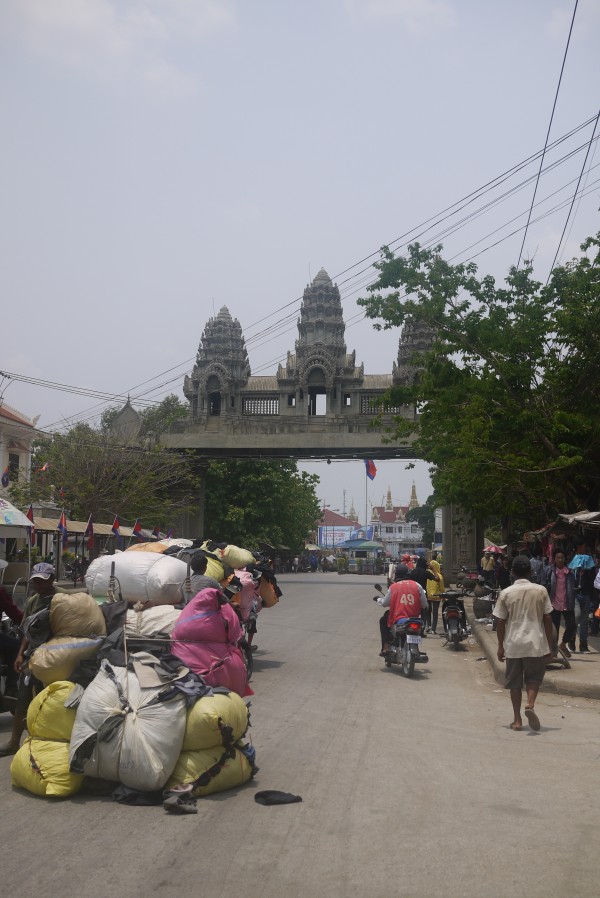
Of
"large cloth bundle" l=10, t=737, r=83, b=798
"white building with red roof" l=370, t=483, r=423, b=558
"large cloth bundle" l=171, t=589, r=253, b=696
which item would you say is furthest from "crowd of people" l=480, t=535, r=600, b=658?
"white building with red roof" l=370, t=483, r=423, b=558

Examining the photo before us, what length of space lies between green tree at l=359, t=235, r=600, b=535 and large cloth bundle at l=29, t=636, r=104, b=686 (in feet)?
44.0

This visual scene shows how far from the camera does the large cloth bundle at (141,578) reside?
774cm

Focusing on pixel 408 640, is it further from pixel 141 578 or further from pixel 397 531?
pixel 397 531

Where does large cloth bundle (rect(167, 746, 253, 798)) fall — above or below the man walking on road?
below

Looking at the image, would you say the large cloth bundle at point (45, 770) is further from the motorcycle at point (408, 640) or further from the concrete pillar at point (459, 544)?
the concrete pillar at point (459, 544)

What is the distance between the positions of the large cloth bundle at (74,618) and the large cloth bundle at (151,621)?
1.40ft

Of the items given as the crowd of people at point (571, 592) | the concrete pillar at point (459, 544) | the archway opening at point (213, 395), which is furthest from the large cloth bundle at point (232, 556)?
the archway opening at point (213, 395)

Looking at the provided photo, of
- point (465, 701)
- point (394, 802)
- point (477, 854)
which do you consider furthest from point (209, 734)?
point (465, 701)

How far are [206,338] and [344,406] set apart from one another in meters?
16.0

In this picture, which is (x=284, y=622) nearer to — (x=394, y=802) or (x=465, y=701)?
(x=465, y=701)

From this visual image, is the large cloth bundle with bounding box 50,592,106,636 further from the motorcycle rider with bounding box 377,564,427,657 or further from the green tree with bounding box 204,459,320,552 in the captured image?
the green tree with bounding box 204,459,320,552

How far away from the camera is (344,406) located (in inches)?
2960

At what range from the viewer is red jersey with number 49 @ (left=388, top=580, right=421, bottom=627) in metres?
11.8

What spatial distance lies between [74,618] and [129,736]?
3.88ft
